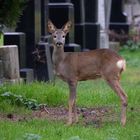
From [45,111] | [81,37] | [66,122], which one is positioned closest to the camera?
[66,122]

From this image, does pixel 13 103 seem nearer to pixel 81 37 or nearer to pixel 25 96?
pixel 25 96

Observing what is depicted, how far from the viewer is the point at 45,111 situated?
460 inches

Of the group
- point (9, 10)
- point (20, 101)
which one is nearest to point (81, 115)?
point (20, 101)

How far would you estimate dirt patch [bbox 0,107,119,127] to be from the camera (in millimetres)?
10852

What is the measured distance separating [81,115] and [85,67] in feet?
2.99

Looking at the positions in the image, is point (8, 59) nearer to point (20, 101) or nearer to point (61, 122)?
point (20, 101)

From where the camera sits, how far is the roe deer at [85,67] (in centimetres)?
1066

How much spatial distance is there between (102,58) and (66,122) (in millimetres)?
1051

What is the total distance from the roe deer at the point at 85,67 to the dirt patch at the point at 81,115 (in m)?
0.32

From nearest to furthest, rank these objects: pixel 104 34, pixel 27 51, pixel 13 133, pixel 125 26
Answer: pixel 13 133 → pixel 27 51 → pixel 104 34 → pixel 125 26

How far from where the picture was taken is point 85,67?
10781 millimetres

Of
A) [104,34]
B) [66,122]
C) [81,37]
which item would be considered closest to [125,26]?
[104,34]

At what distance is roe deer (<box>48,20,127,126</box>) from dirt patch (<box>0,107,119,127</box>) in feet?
1.06

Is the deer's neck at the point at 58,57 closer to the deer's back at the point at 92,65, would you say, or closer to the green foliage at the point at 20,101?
the deer's back at the point at 92,65
